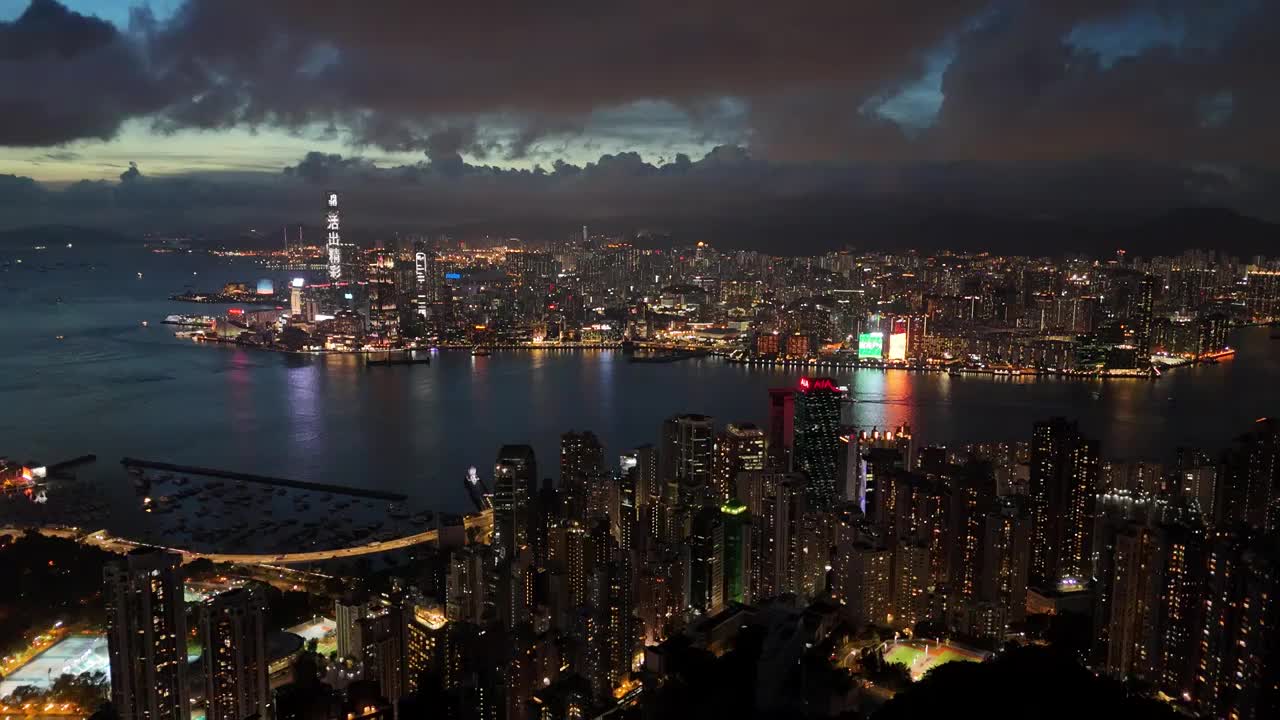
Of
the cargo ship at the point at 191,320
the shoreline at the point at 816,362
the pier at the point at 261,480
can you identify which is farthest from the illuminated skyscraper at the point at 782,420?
the cargo ship at the point at 191,320

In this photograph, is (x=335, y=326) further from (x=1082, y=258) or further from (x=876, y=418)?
(x=1082, y=258)

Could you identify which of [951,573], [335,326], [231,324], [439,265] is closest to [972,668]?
[951,573]

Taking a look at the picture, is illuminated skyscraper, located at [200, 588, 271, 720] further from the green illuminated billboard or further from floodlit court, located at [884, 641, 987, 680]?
the green illuminated billboard

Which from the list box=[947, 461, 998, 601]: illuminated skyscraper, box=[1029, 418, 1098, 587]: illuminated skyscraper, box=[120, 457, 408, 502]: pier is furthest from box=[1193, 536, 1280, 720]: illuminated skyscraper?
box=[120, 457, 408, 502]: pier

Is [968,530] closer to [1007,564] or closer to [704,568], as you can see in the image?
[1007,564]

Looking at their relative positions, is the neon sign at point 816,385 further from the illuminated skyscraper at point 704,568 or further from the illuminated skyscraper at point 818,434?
the illuminated skyscraper at point 704,568

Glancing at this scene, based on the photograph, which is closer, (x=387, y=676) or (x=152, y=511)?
(x=387, y=676)
